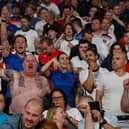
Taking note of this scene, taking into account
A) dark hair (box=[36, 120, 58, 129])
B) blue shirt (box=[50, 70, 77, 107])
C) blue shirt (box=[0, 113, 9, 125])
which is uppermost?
blue shirt (box=[50, 70, 77, 107])

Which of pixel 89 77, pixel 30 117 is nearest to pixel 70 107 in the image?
pixel 89 77

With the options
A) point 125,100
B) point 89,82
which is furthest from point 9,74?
point 125,100

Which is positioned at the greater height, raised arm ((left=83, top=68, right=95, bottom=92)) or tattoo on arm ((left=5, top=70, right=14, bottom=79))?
tattoo on arm ((left=5, top=70, right=14, bottom=79))

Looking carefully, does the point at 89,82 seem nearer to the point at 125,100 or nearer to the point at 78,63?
the point at 125,100

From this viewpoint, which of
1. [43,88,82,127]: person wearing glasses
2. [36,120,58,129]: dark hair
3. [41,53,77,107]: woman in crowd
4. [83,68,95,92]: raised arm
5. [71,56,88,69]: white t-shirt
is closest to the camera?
[36,120,58,129]: dark hair

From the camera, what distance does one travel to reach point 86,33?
1104 centimetres

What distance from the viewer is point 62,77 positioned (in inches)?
340

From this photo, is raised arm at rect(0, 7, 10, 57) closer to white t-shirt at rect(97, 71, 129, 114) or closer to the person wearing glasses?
the person wearing glasses

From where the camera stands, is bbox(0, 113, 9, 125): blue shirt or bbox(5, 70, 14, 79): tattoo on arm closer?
bbox(0, 113, 9, 125): blue shirt

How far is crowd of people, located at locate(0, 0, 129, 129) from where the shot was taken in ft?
22.1

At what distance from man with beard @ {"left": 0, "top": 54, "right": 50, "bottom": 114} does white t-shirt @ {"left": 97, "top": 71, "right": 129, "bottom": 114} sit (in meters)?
0.94

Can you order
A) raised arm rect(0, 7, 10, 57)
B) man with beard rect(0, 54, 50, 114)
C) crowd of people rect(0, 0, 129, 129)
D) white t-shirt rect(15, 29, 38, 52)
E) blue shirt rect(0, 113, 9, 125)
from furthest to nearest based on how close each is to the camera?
1. white t-shirt rect(15, 29, 38, 52)
2. raised arm rect(0, 7, 10, 57)
3. man with beard rect(0, 54, 50, 114)
4. blue shirt rect(0, 113, 9, 125)
5. crowd of people rect(0, 0, 129, 129)

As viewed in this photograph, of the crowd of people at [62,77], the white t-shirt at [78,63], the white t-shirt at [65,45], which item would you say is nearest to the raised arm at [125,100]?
the crowd of people at [62,77]

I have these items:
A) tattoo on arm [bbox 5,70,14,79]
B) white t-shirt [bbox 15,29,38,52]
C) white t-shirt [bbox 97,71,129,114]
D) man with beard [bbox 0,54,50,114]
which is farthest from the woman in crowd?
white t-shirt [bbox 15,29,38,52]
